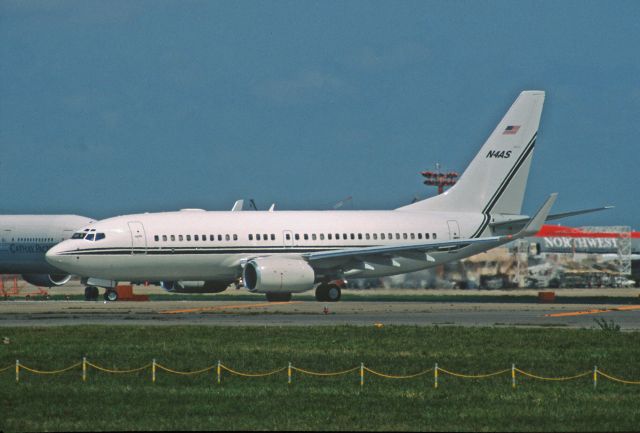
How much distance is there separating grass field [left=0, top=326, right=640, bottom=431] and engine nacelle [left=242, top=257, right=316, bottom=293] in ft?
59.4

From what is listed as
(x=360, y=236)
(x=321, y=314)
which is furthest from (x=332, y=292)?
(x=321, y=314)

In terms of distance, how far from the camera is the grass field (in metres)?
23.1

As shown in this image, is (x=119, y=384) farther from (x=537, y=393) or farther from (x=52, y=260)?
(x=52, y=260)

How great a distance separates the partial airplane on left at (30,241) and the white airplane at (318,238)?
10.3 metres

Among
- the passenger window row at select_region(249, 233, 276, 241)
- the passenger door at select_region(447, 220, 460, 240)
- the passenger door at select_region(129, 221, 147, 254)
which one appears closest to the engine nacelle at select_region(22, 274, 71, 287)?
the passenger door at select_region(129, 221, 147, 254)

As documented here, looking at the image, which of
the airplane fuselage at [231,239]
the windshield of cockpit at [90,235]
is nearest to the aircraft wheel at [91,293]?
the airplane fuselage at [231,239]

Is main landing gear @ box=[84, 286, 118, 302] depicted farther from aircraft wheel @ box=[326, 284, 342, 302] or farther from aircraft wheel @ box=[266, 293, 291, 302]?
aircraft wheel @ box=[326, 284, 342, 302]

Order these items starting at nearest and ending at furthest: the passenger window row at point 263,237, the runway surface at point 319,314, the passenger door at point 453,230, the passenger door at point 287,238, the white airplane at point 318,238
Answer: the runway surface at point 319,314
the white airplane at point 318,238
the passenger window row at point 263,237
the passenger door at point 287,238
the passenger door at point 453,230

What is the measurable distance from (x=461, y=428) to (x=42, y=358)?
52.1 feet

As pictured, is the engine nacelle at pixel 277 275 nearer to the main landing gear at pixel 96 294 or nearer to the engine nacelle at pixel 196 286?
the engine nacelle at pixel 196 286

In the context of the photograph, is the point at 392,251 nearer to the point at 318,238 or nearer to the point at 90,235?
the point at 318,238

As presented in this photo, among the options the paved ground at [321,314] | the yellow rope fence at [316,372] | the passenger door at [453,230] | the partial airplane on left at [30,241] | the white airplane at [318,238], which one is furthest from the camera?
the partial airplane on left at [30,241]

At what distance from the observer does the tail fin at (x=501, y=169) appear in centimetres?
7012

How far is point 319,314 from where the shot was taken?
5334cm
